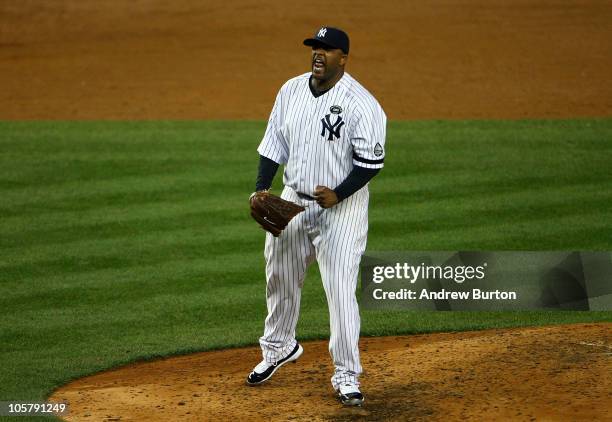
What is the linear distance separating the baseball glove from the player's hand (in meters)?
0.17

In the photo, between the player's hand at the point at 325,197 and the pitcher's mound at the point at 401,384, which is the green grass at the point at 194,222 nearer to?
the pitcher's mound at the point at 401,384

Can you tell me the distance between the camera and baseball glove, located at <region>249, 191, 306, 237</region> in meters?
5.95

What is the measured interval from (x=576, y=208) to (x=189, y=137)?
16.1 feet

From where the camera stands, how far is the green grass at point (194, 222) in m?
7.80

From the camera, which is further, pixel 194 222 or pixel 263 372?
pixel 194 222

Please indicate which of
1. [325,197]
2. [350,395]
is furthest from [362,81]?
[350,395]

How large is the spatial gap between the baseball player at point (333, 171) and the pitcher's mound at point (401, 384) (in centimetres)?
30

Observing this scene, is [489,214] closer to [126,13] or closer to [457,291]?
[457,291]

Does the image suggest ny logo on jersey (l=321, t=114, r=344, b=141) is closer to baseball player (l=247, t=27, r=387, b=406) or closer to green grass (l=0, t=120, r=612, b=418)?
baseball player (l=247, t=27, r=387, b=406)

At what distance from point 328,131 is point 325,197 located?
368mm

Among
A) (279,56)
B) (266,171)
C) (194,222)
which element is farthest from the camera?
(279,56)

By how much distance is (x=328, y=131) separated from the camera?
5.97 metres
